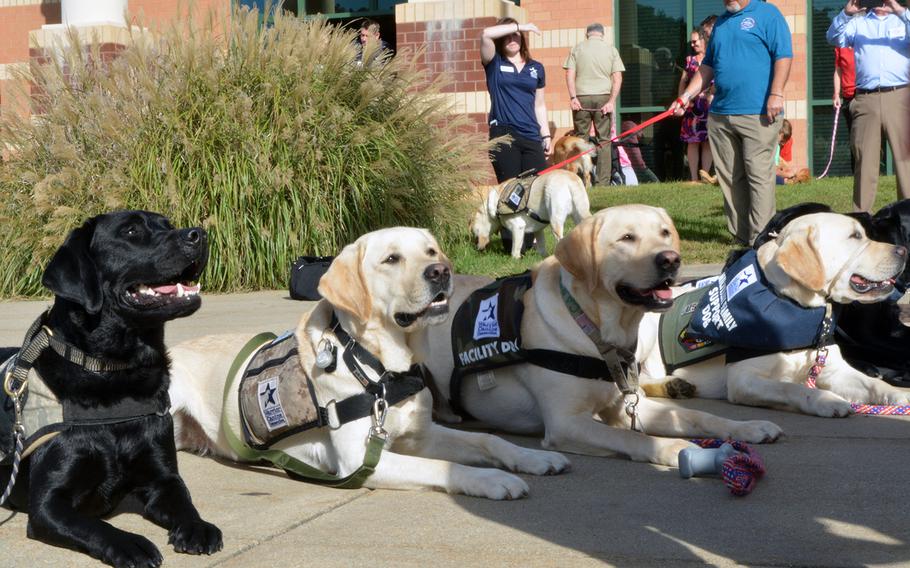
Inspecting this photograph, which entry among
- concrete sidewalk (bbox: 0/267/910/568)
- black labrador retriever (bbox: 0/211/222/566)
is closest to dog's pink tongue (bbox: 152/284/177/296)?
black labrador retriever (bbox: 0/211/222/566)

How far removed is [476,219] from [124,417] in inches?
322

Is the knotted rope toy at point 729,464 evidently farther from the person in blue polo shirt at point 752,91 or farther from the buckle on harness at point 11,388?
the person in blue polo shirt at point 752,91

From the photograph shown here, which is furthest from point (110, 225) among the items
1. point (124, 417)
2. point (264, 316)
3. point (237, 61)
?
point (237, 61)

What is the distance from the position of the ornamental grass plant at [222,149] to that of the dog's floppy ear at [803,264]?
513 cm

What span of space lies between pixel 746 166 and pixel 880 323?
4.34 metres

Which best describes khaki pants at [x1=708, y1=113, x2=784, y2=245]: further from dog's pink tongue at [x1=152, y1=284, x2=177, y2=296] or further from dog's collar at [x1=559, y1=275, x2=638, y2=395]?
dog's pink tongue at [x1=152, y1=284, x2=177, y2=296]

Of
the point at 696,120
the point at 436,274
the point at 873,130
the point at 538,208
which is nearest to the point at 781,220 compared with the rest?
the point at 436,274

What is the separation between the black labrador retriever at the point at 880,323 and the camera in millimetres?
5668

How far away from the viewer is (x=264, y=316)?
7.96 meters

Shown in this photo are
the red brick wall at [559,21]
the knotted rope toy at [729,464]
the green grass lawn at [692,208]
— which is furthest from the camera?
the red brick wall at [559,21]

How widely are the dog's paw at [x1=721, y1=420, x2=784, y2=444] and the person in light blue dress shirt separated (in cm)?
597

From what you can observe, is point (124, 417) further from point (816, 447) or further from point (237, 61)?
point (237, 61)

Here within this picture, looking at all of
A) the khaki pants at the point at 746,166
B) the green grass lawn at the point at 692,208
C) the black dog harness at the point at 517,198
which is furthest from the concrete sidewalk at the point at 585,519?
the black dog harness at the point at 517,198

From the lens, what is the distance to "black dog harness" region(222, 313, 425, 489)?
12.8ft
